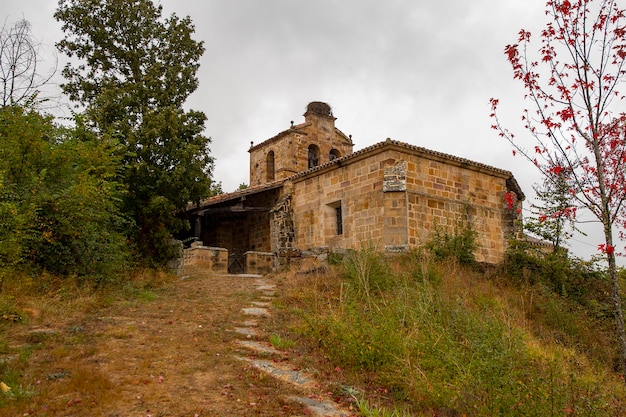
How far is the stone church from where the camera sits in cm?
1673

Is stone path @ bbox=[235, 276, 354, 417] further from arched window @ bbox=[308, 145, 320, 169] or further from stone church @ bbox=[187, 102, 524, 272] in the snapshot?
arched window @ bbox=[308, 145, 320, 169]

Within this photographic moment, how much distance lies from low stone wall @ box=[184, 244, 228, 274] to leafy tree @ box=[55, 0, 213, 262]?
2.28m

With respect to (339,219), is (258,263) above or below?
below

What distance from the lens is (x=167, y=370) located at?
5.91 m

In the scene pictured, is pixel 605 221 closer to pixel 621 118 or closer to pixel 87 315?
pixel 621 118

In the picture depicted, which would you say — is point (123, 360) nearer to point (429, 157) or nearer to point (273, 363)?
point (273, 363)

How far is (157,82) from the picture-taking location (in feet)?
50.4

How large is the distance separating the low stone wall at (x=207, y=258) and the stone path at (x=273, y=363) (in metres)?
7.82

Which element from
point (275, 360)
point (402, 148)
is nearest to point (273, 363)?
point (275, 360)

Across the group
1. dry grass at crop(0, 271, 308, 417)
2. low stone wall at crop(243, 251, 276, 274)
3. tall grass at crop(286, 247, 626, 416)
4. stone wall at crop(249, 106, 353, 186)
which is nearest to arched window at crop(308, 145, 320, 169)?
stone wall at crop(249, 106, 353, 186)

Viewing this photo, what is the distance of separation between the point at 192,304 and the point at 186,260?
7.70 m

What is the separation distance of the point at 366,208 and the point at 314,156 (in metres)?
9.23

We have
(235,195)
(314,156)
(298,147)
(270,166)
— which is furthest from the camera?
(270,166)

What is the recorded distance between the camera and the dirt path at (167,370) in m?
4.91
